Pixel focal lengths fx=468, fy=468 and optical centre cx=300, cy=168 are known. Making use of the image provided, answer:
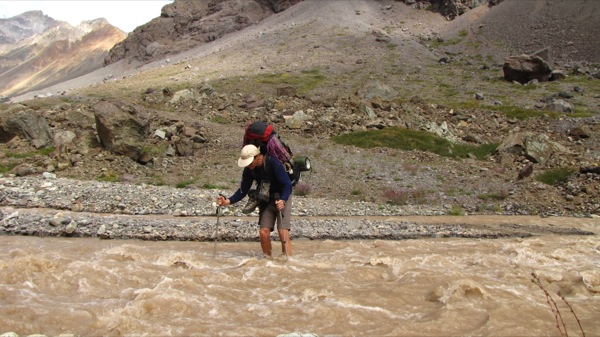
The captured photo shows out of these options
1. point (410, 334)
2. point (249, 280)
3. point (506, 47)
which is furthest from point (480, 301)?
point (506, 47)

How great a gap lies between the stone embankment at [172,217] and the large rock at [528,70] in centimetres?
4894

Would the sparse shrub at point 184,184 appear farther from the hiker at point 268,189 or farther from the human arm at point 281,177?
the human arm at point 281,177

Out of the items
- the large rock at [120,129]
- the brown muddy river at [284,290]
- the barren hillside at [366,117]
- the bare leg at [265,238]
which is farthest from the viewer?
the large rock at [120,129]

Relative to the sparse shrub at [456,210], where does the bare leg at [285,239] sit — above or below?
above

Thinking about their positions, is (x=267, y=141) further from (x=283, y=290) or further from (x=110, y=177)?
(x=110, y=177)

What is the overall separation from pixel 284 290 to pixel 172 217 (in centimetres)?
943

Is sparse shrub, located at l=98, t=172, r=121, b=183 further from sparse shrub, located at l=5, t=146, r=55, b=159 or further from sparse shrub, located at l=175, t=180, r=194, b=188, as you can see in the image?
sparse shrub, located at l=5, t=146, r=55, b=159

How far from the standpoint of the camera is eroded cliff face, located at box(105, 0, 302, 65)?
114 metres

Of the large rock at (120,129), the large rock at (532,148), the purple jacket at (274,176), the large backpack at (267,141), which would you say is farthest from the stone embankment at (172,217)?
the large rock at (532,148)

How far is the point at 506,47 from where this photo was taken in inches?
3376

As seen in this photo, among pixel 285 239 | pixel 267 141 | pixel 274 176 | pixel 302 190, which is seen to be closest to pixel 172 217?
pixel 302 190

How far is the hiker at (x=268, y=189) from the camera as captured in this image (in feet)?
29.6

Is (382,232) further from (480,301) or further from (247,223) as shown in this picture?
(480,301)

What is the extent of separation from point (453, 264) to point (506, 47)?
282 feet
